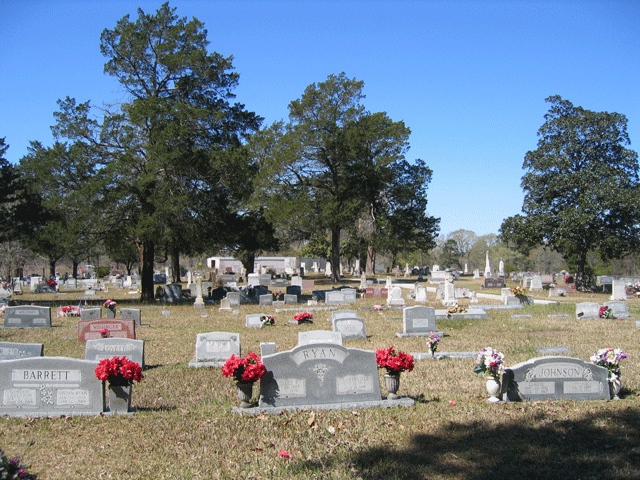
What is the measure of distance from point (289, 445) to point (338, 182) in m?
36.4

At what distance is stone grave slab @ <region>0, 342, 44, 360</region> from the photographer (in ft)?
29.1

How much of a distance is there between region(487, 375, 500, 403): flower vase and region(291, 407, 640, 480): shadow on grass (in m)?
0.84

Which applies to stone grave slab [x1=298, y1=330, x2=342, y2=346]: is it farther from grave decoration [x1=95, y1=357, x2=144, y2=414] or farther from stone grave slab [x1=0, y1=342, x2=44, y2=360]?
stone grave slab [x1=0, y1=342, x2=44, y2=360]

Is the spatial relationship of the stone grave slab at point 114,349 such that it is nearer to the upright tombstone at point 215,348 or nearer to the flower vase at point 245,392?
the upright tombstone at point 215,348

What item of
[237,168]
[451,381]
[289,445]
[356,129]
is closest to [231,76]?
[237,168]

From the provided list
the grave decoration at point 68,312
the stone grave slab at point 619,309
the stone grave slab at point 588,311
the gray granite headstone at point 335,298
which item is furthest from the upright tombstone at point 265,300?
the stone grave slab at point 619,309

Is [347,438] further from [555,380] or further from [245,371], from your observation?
[555,380]

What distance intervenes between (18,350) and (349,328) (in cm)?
822

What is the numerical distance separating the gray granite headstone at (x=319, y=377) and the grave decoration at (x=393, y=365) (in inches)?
4.7

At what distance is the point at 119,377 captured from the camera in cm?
686

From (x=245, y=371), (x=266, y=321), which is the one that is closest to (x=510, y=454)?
(x=245, y=371)

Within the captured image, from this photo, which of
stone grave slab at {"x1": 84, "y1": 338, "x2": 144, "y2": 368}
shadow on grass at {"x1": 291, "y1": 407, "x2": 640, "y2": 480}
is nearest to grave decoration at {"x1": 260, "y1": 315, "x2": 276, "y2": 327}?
stone grave slab at {"x1": 84, "y1": 338, "x2": 144, "y2": 368}

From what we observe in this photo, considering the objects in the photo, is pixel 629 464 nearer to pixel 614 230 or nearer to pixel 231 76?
pixel 231 76

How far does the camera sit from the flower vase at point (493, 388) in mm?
7441
